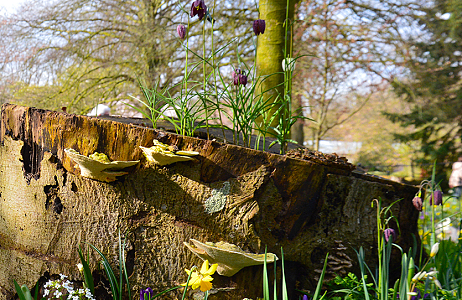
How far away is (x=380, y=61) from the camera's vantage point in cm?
540

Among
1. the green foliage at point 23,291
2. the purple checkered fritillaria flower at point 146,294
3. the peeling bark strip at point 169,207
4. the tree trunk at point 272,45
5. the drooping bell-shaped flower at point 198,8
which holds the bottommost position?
the purple checkered fritillaria flower at point 146,294

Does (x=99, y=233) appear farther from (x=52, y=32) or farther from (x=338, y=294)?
(x=52, y=32)

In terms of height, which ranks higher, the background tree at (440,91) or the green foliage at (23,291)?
the background tree at (440,91)

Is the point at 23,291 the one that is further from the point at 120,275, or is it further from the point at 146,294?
the point at 146,294

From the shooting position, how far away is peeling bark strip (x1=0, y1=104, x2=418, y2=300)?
1.28 meters

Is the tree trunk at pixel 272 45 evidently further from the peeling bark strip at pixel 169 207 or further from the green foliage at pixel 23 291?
the green foliage at pixel 23 291

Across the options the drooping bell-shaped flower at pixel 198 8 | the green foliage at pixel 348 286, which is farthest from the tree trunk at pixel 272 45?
the green foliage at pixel 348 286

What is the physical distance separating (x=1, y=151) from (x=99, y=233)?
2.20 ft

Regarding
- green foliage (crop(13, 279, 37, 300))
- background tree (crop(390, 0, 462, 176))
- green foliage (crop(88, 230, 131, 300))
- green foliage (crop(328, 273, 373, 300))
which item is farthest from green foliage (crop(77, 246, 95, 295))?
background tree (crop(390, 0, 462, 176))

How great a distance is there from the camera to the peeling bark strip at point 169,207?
1.28 meters

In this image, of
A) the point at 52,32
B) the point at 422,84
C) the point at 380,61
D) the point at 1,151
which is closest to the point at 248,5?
the point at 380,61

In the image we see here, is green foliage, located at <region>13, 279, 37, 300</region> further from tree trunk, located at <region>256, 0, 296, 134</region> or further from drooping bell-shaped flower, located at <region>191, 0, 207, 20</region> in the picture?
tree trunk, located at <region>256, 0, 296, 134</region>

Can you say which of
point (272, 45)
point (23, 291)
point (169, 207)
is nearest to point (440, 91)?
point (272, 45)

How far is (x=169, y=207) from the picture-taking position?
1.31m
